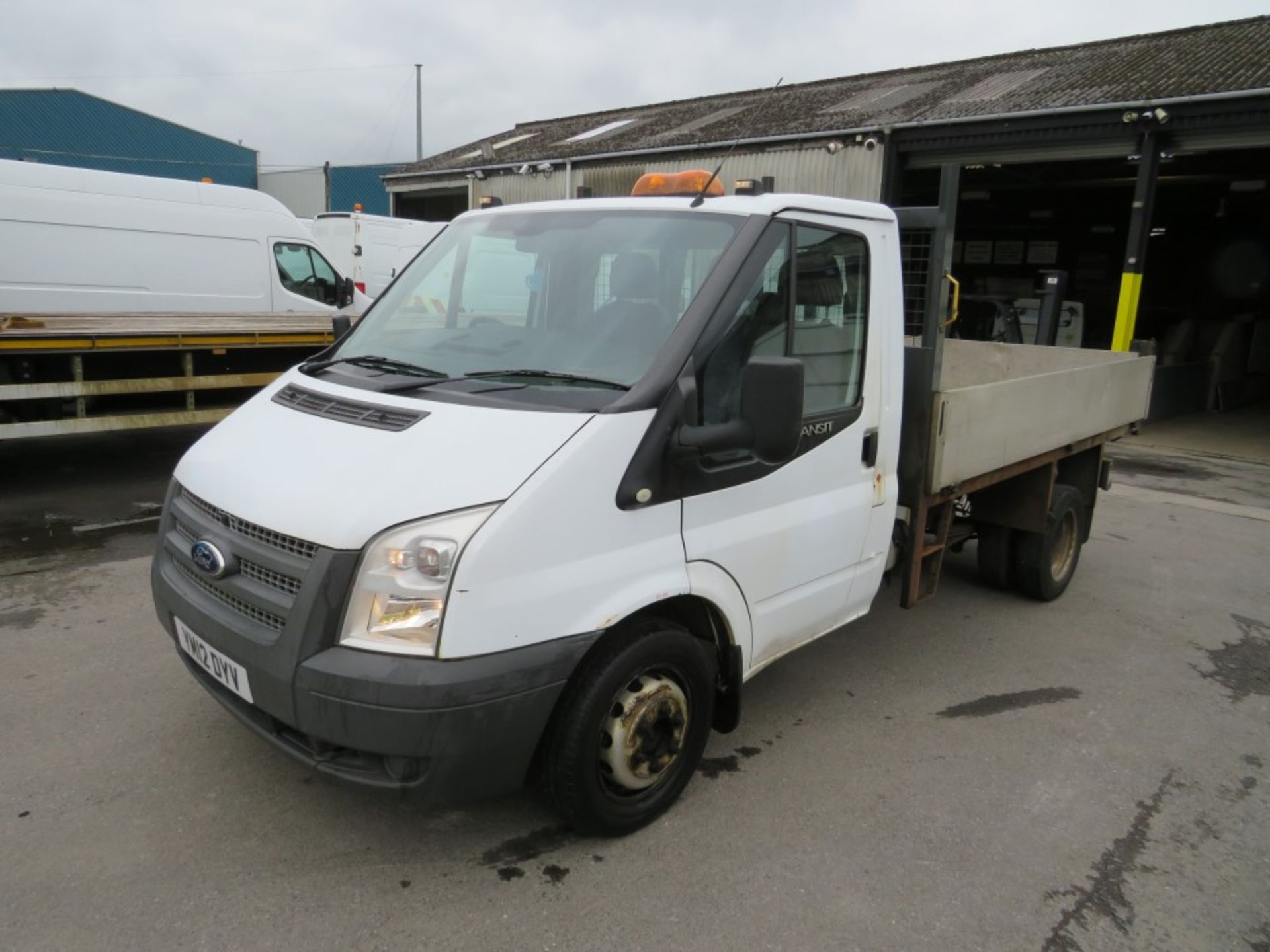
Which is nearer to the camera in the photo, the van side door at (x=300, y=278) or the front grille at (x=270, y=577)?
the front grille at (x=270, y=577)

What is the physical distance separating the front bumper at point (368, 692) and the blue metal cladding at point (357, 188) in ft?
111

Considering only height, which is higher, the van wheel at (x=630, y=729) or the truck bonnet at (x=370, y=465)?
the truck bonnet at (x=370, y=465)

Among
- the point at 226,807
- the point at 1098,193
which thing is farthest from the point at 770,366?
the point at 1098,193

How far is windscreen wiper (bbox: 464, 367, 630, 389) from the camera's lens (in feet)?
9.59

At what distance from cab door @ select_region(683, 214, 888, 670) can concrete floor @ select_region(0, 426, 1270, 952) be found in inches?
25.2

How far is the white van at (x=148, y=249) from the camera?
27.9 feet

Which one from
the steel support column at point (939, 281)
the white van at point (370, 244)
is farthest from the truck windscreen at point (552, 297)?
the white van at point (370, 244)

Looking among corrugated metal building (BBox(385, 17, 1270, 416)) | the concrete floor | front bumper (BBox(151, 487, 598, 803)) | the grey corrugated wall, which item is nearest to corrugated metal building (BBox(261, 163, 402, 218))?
corrugated metal building (BBox(385, 17, 1270, 416))

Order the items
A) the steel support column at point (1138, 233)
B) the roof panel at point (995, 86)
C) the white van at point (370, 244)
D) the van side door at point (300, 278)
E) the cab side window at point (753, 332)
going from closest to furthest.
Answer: the cab side window at point (753, 332), the van side door at point (300, 278), the steel support column at point (1138, 233), the roof panel at point (995, 86), the white van at point (370, 244)

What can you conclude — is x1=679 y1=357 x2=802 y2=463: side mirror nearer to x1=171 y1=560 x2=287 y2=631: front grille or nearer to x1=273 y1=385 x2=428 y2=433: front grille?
x1=273 y1=385 x2=428 y2=433: front grille

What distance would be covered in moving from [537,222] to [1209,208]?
66.8 feet

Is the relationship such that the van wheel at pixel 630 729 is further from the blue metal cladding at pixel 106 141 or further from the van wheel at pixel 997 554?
the blue metal cladding at pixel 106 141

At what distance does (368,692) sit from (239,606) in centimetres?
62

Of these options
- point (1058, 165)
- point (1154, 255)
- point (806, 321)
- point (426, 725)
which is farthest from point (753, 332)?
point (1154, 255)
